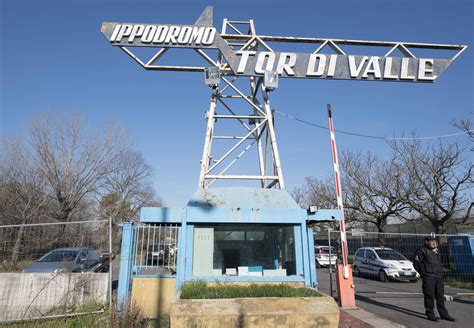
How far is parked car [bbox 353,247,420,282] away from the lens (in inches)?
632

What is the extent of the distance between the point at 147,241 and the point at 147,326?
1.94 metres

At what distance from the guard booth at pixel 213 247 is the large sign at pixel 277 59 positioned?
4136 mm

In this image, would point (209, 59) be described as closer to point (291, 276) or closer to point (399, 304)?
point (291, 276)

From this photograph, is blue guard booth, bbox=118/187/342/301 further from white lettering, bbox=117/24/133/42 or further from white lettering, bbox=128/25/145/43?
white lettering, bbox=117/24/133/42

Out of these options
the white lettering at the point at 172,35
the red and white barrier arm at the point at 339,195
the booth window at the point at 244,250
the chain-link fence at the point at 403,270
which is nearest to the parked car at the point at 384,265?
the chain-link fence at the point at 403,270

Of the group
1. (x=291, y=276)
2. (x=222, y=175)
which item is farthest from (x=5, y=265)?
(x=291, y=276)

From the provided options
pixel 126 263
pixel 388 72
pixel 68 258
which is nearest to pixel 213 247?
pixel 126 263

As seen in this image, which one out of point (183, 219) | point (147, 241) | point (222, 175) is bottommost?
point (147, 241)

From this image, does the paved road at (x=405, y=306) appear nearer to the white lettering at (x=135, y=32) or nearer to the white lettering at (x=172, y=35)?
the white lettering at (x=172, y=35)

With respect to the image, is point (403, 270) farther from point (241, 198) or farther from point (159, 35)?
point (159, 35)

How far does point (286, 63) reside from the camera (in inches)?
417

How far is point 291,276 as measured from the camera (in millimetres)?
8734

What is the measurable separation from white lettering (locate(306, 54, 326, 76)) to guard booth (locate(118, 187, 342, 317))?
415 cm

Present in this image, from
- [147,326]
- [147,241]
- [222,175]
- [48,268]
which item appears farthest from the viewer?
[48,268]
